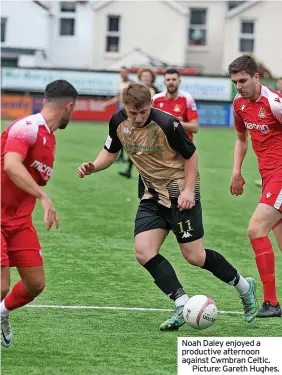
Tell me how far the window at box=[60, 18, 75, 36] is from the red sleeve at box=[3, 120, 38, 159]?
166ft

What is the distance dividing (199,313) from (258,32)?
50399mm

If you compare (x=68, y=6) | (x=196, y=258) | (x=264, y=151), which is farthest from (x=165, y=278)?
(x=68, y=6)

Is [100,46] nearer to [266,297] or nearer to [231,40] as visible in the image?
[231,40]

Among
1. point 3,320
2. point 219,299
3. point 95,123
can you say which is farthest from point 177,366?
point 95,123

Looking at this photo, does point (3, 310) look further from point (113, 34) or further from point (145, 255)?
point (113, 34)

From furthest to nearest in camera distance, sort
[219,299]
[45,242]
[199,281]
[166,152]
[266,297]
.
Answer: [45,242]
[199,281]
[219,299]
[266,297]
[166,152]

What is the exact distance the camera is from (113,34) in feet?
184

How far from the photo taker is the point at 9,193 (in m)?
6.69

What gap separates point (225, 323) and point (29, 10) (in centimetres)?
4829

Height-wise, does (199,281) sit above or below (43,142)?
below

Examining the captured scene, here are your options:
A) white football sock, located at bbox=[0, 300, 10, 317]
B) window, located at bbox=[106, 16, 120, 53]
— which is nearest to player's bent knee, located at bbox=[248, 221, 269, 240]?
white football sock, located at bbox=[0, 300, 10, 317]

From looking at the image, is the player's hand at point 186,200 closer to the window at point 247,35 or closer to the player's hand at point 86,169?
the player's hand at point 86,169

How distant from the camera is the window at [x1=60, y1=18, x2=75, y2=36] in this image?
56.4 metres

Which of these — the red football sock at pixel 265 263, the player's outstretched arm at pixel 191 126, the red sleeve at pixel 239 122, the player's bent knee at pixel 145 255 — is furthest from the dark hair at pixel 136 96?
the player's outstretched arm at pixel 191 126
